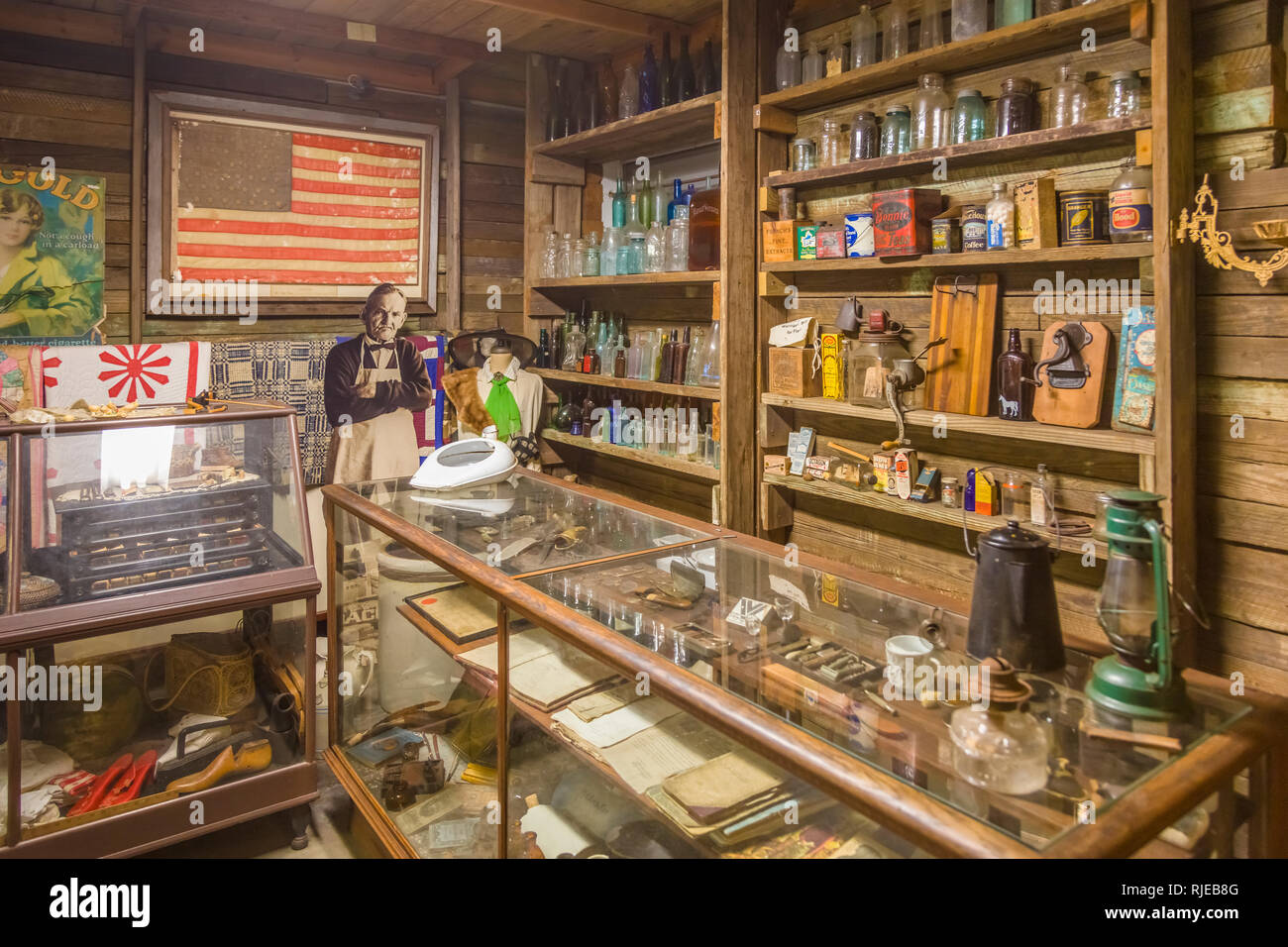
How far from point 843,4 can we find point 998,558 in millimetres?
2485

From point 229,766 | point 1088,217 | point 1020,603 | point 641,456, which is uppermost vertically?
point 1088,217

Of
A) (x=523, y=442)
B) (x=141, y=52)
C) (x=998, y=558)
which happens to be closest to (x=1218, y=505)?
(x=998, y=558)

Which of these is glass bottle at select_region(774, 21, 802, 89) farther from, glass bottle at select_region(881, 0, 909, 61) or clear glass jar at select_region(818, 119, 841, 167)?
glass bottle at select_region(881, 0, 909, 61)

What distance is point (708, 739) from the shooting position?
151 cm

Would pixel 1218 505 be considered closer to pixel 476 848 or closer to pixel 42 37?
pixel 476 848

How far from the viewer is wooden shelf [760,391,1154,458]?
2.21m

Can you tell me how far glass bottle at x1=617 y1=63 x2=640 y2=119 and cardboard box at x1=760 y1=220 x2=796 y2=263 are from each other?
1083 mm

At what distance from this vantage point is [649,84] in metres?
3.83

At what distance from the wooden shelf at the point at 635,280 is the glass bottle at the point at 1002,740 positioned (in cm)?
238

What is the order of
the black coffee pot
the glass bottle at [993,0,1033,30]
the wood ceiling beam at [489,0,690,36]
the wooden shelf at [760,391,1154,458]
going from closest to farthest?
1. the black coffee pot
2. the wooden shelf at [760,391,1154,458]
3. the glass bottle at [993,0,1033,30]
4. the wood ceiling beam at [489,0,690,36]

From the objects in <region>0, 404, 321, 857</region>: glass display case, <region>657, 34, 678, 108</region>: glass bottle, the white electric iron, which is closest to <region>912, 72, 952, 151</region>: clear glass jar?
<region>657, 34, 678, 108</region>: glass bottle

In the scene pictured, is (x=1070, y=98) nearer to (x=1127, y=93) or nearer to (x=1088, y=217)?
(x=1127, y=93)

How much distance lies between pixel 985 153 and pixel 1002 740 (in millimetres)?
1953

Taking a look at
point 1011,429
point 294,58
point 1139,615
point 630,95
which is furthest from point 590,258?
point 1139,615
